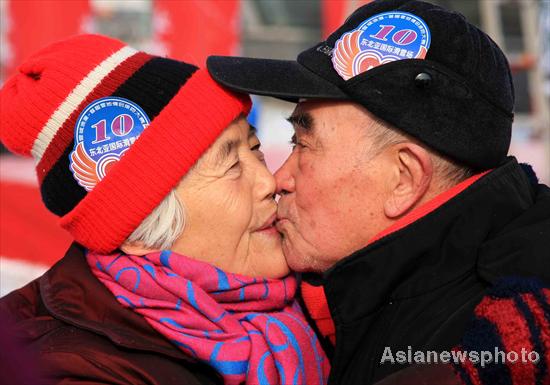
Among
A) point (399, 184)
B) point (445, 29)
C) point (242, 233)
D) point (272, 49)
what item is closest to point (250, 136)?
point (242, 233)

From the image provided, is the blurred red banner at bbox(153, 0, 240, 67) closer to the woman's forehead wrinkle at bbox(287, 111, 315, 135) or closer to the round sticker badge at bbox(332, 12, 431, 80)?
the woman's forehead wrinkle at bbox(287, 111, 315, 135)

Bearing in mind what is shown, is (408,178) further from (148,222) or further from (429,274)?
(148,222)

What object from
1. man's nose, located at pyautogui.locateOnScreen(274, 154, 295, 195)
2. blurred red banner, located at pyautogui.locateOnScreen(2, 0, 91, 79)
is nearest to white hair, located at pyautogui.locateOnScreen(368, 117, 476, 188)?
man's nose, located at pyautogui.locateOnScreen(274, 154, 295, 195)

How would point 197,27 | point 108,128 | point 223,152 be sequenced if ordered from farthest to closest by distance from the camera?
point 197,27 < point 223,152 < point 108,128

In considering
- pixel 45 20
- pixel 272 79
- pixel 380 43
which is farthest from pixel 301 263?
pixel 45 20

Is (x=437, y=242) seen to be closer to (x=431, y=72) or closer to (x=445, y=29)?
→ (x=431, y=72)

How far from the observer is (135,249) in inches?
68.3

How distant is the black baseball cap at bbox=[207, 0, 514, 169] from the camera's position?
1562mm

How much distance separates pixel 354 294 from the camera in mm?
1601

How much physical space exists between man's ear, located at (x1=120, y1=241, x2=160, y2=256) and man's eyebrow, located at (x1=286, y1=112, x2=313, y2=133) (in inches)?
22.0

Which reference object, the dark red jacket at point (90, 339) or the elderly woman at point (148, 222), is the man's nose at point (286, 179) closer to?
the elderly woman at point (148, 222)

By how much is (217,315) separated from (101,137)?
573 millimetres

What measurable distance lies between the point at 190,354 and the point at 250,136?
0.72 meters

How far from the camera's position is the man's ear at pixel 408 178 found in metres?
1.62
